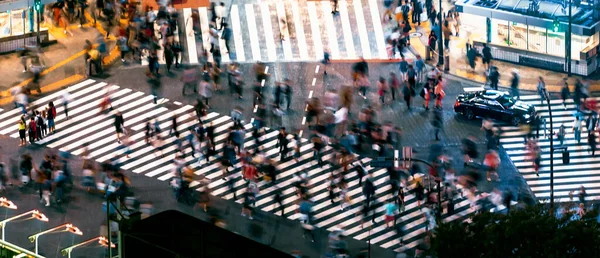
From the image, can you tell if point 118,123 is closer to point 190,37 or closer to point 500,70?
point 190,37

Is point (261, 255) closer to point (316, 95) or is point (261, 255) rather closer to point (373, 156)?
point (373, 156)

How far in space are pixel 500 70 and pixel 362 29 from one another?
8.29 m

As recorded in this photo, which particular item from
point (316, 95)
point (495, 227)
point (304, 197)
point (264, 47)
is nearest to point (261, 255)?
point (495, 227)

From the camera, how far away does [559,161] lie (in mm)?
75375

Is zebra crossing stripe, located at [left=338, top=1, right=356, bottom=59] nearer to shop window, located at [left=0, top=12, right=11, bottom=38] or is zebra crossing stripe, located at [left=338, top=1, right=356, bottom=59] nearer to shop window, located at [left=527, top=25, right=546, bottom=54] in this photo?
shop window, located at [left=527, top=25, right=546, bottom=54]

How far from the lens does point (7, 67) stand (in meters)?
83.8

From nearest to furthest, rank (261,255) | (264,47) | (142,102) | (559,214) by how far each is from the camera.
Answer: (261,255)
(559,214)
(142,102)
(264,47)

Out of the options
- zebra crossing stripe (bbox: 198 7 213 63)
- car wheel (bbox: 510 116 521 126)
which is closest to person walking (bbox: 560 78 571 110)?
car wheel (bbox: 510 116 521 126)

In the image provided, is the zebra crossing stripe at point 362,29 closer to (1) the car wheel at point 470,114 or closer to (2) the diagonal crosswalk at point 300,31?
(2) the diagonal crosswalk at point 300,31

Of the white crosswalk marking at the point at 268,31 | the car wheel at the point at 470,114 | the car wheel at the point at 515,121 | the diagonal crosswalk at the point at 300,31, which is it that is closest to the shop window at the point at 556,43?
the car wheel at the point at 515,121

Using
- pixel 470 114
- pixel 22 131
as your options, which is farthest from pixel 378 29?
pixel 22 131

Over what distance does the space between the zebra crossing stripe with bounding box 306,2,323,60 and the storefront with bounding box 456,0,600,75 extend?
7.71 meters

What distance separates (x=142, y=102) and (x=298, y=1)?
45.6 feet

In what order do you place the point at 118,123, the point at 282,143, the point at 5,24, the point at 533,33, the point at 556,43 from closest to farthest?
the point at 282,143
the point at 118,123
the point at 556,43
the point at 533,33
the point at 5,24
